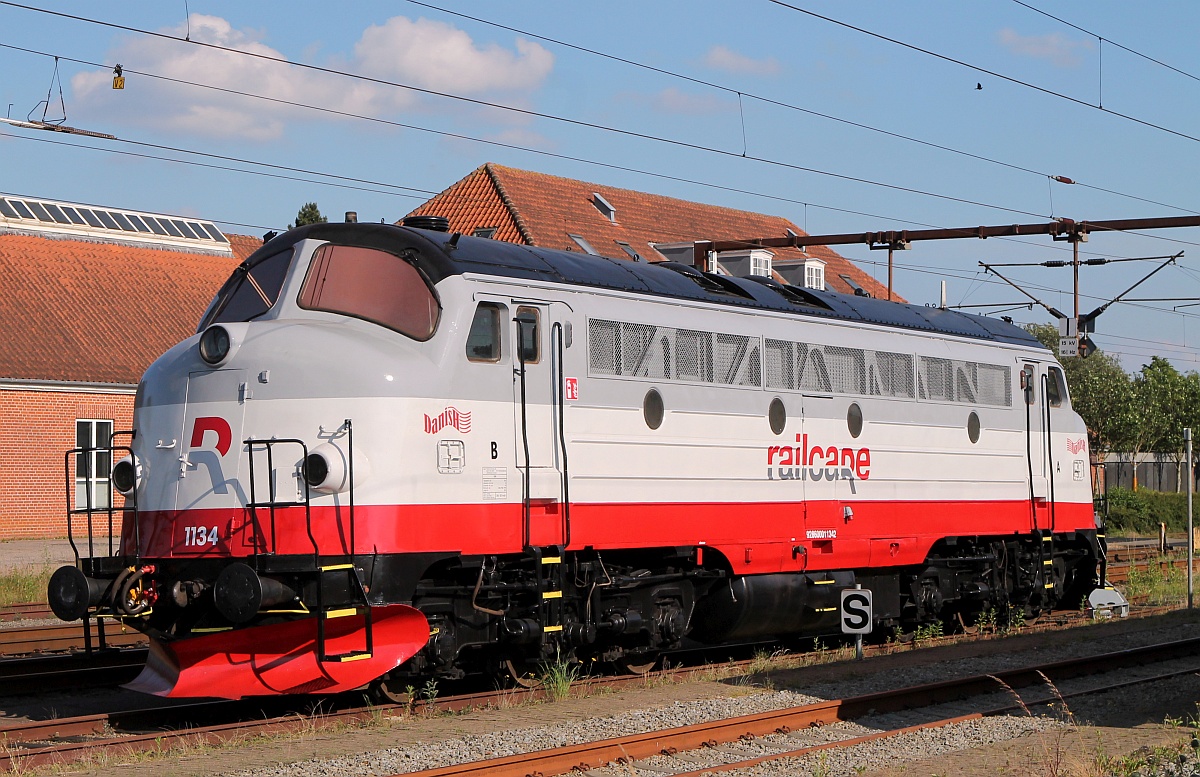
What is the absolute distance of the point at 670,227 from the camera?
47.5 metres

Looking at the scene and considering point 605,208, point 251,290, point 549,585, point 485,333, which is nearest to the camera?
point 485,333

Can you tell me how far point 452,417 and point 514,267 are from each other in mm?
1727

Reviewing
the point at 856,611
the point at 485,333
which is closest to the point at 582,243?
the point at 856,611

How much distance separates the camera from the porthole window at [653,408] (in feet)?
43.6

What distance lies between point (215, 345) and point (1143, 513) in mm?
41615

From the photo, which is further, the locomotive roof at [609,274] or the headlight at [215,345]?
the locomotive roof at [609,274]

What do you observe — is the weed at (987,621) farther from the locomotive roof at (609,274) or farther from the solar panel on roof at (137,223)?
the solar panel on roof at (137,223)

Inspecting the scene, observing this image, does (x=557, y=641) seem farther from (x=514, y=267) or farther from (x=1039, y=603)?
(x=1039, y=603)

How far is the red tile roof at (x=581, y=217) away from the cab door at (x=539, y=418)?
2671 cm

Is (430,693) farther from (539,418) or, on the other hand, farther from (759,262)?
(759,262)

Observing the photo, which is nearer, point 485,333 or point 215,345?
point 215,345

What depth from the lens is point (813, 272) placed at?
45.9 metres

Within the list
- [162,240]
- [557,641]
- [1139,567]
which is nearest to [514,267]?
[557,641]

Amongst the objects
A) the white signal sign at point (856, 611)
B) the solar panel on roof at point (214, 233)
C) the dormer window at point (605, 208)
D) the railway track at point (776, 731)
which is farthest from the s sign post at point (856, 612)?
the solar panel on roof at point (214, 233)
